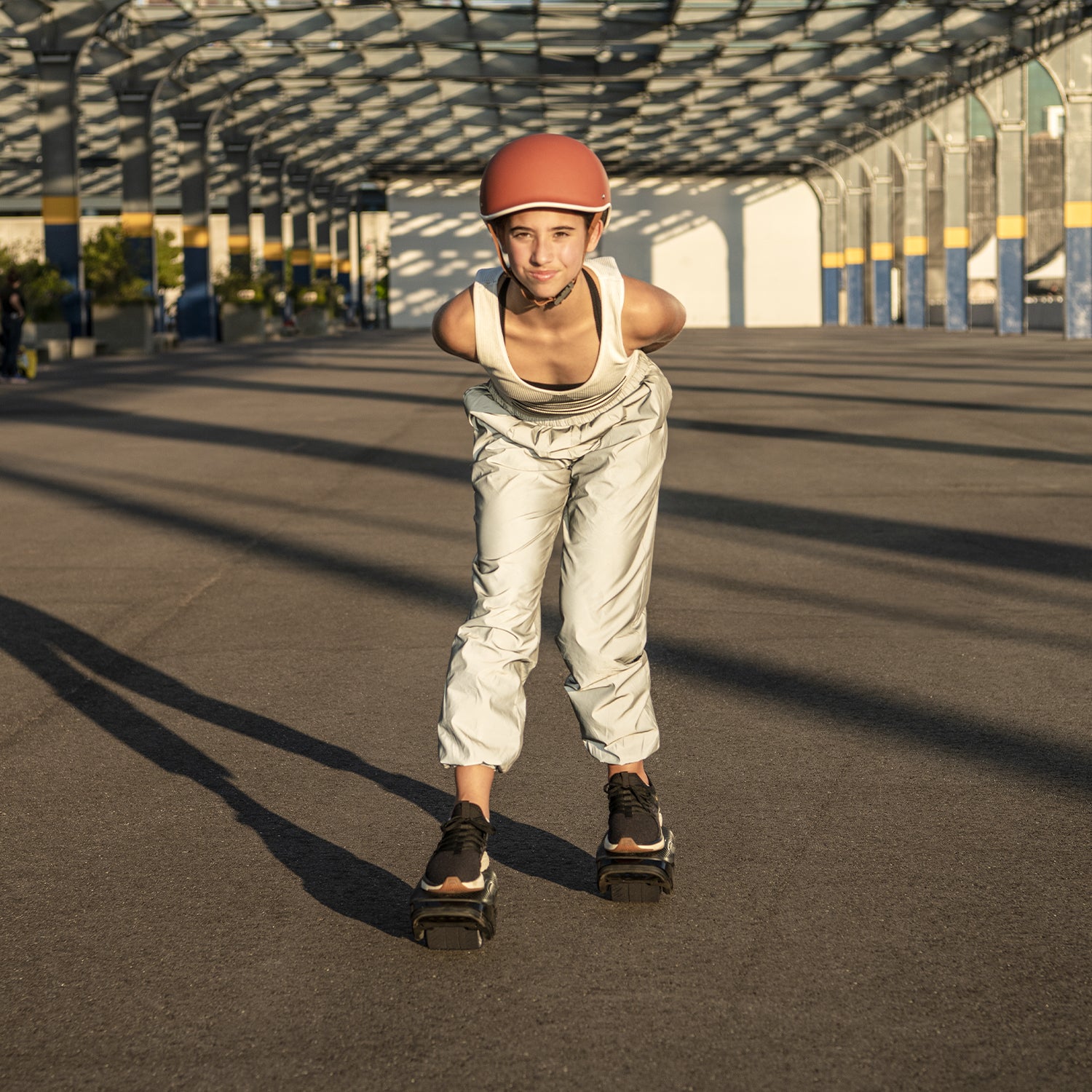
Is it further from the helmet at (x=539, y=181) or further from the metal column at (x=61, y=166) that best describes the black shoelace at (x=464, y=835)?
the metal column at (x=61, y=166)

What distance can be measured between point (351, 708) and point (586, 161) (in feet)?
7.89

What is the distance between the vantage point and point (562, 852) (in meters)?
3.68

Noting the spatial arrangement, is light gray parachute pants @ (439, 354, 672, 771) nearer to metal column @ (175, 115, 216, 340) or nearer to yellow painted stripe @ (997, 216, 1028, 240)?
yellow painted stripe @ (997, 216, 1028, 240)

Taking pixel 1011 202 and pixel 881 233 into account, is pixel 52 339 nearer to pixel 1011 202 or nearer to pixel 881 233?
pixel 1011 202

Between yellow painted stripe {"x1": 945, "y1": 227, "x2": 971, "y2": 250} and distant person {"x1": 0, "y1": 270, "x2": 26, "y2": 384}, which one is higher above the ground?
yellow painted stripe {"x1": 945, "y1": 227, "x2": 971, "y2": 250}

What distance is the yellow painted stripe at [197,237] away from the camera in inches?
→ 1806

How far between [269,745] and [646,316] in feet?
6.53

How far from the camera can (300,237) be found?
213 ft

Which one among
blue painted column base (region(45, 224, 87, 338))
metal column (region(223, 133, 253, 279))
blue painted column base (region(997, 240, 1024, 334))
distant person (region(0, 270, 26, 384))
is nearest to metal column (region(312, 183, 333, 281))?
metal column (region(223, 133, 253, 279))

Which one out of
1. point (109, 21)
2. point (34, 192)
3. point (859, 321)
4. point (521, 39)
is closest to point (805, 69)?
point (521, 39)

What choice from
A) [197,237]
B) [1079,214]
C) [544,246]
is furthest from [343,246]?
[544,246]

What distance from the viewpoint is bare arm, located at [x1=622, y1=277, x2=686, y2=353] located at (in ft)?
10.7

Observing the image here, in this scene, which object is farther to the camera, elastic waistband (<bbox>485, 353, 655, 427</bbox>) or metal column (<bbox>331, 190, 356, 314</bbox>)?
metal column (<bbox>331, 190, 356, 314</bbox>)

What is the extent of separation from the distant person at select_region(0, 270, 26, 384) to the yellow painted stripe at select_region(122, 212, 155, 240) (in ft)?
43.9
